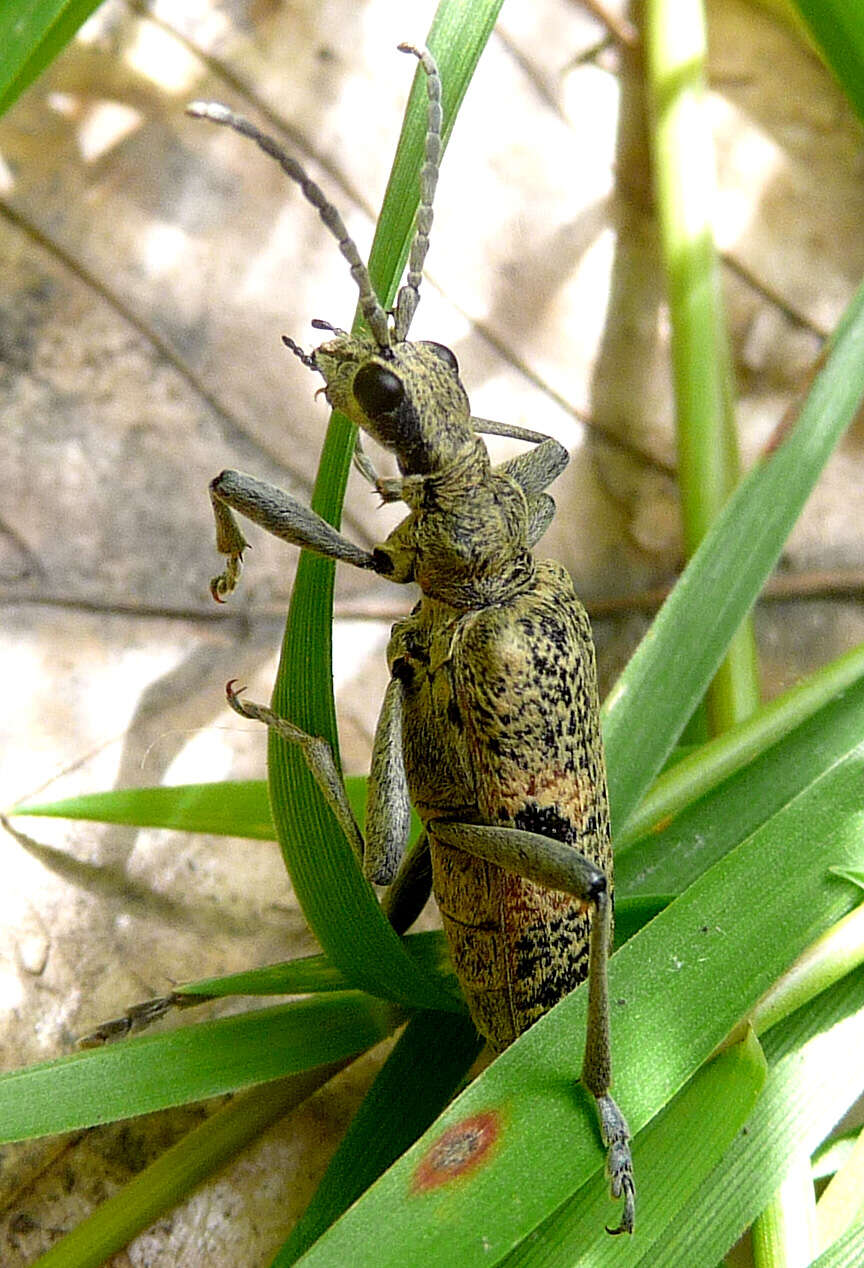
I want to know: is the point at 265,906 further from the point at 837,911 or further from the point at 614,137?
the point at 614,137

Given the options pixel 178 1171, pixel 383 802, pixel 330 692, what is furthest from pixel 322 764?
pixel 178 1171

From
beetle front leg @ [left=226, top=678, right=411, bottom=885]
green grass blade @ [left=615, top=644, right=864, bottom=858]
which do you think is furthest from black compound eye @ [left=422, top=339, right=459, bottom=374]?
green grass blade @ [left=615, top=644, right=864, bottom=858]

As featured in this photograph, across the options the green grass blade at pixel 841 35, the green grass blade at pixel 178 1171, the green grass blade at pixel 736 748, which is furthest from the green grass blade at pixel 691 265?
the green grass blade at pixel 178 1171

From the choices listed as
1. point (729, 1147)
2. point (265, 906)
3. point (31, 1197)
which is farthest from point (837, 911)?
point (31, 1197)

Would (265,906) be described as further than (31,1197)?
Yes

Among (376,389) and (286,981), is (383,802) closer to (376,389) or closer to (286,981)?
(286,981)

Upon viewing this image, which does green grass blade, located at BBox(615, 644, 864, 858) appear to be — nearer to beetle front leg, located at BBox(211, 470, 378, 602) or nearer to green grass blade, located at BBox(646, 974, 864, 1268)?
green grass blade, located at BBox(646, 974, 864, 1268)

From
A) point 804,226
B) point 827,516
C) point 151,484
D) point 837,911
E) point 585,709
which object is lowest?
point 837,911
